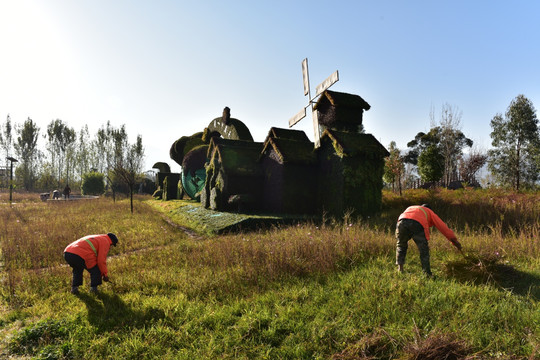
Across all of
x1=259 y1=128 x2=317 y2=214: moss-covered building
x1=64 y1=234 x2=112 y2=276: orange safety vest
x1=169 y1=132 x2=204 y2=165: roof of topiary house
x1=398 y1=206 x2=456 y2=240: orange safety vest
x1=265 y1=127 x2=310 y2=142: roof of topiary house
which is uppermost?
x1=169 y1=132 x2=204 y2=165: roof of topiary house

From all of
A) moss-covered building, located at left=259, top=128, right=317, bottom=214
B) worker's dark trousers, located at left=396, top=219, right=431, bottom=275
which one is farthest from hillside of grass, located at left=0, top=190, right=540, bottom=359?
moss-covered building, located at left=259, top=128, right=317, bottom=214

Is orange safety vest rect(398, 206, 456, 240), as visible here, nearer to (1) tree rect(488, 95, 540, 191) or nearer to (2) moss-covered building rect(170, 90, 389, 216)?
(2) moss-covered building rect(170, 90, 389, 216)

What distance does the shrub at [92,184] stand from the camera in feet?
114

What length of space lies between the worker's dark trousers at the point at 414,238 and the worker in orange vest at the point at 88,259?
5.41 meters

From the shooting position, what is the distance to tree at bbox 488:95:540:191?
2233 cm

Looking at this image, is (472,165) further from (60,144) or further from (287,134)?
(60,144)

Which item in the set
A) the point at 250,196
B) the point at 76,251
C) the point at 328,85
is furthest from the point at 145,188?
the point at 76,251

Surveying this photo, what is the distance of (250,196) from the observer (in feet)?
42.6

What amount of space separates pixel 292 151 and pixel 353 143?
2593mm

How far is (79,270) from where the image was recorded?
5.30m

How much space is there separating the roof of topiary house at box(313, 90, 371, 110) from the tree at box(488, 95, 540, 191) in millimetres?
17470

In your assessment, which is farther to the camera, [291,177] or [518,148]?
[518,148]

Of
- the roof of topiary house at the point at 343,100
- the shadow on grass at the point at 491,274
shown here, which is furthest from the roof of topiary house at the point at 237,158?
the shadow on grass at the point at 491,274

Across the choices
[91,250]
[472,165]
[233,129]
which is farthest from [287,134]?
[472,165]
